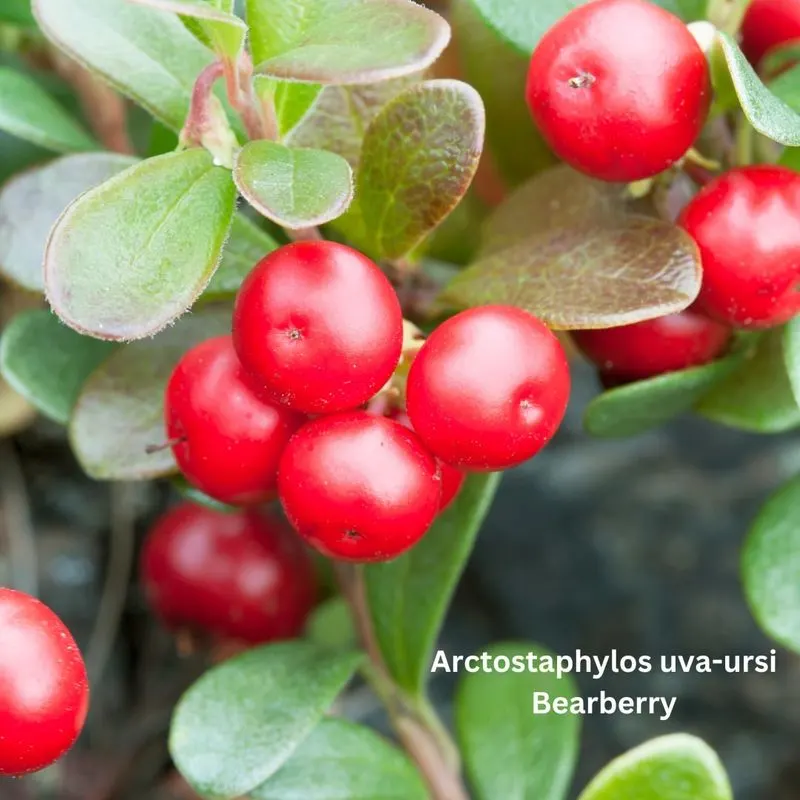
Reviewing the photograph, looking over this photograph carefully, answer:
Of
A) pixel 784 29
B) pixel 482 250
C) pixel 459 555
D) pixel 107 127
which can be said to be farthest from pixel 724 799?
pixel 107 127

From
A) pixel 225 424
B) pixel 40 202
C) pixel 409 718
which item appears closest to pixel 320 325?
pixel 225 424

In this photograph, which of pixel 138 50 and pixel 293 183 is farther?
pixel 138 50

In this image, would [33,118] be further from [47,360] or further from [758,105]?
[758,105]

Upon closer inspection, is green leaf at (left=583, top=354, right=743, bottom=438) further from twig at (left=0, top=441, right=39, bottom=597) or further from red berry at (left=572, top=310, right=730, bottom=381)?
twig at (left=0, top=441, right=39, bottom=597)

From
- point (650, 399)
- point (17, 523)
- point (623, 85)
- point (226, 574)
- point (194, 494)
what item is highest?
point (623, 85)

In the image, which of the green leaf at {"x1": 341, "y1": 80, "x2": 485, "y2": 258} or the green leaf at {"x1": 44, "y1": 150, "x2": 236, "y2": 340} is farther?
the green leaf at {"x1": 341, "y1": 80, "x2": 485, "y2": 258}

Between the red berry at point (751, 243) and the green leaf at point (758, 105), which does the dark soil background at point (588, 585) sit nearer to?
the red berry at point (751, 243)

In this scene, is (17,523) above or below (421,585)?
below

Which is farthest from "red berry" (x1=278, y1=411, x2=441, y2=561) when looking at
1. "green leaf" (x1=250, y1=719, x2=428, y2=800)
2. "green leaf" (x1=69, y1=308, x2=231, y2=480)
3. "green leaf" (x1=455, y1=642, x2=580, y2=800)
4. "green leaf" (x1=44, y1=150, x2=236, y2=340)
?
"green leaf" (x1=455, y1=642, x2=580, y2=800)
